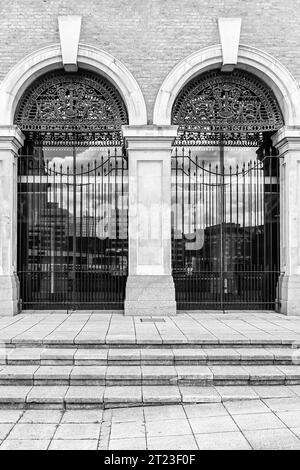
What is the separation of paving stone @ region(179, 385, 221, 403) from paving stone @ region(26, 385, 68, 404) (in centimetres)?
159

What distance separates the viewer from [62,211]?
39.1ft

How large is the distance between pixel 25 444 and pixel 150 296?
5922 mm

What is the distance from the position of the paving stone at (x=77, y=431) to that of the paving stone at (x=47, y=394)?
59 centimetres

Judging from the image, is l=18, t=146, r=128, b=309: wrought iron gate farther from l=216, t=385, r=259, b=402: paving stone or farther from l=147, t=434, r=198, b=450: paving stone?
l=147, t=434, r=198, b=450: paving stone

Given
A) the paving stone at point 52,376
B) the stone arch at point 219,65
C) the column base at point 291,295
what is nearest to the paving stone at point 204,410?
the paving stone at point 52,376

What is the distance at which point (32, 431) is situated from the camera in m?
5.41

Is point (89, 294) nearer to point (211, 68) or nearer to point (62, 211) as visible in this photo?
point (62, 211)

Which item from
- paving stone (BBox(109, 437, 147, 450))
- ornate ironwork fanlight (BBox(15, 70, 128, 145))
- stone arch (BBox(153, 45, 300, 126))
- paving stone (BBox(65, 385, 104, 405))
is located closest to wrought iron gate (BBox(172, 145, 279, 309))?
stone arch (BBox(153, 45, 300, 126))

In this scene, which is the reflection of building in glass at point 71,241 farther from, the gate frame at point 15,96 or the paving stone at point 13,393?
the paving stone at point 13,393

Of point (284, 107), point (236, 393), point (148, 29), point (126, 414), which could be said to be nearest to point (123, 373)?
point (126, 414)

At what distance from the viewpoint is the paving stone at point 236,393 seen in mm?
6293

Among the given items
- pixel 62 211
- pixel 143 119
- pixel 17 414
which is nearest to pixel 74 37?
pixel 143 119

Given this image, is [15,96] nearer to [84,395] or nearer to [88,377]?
[88,377]
